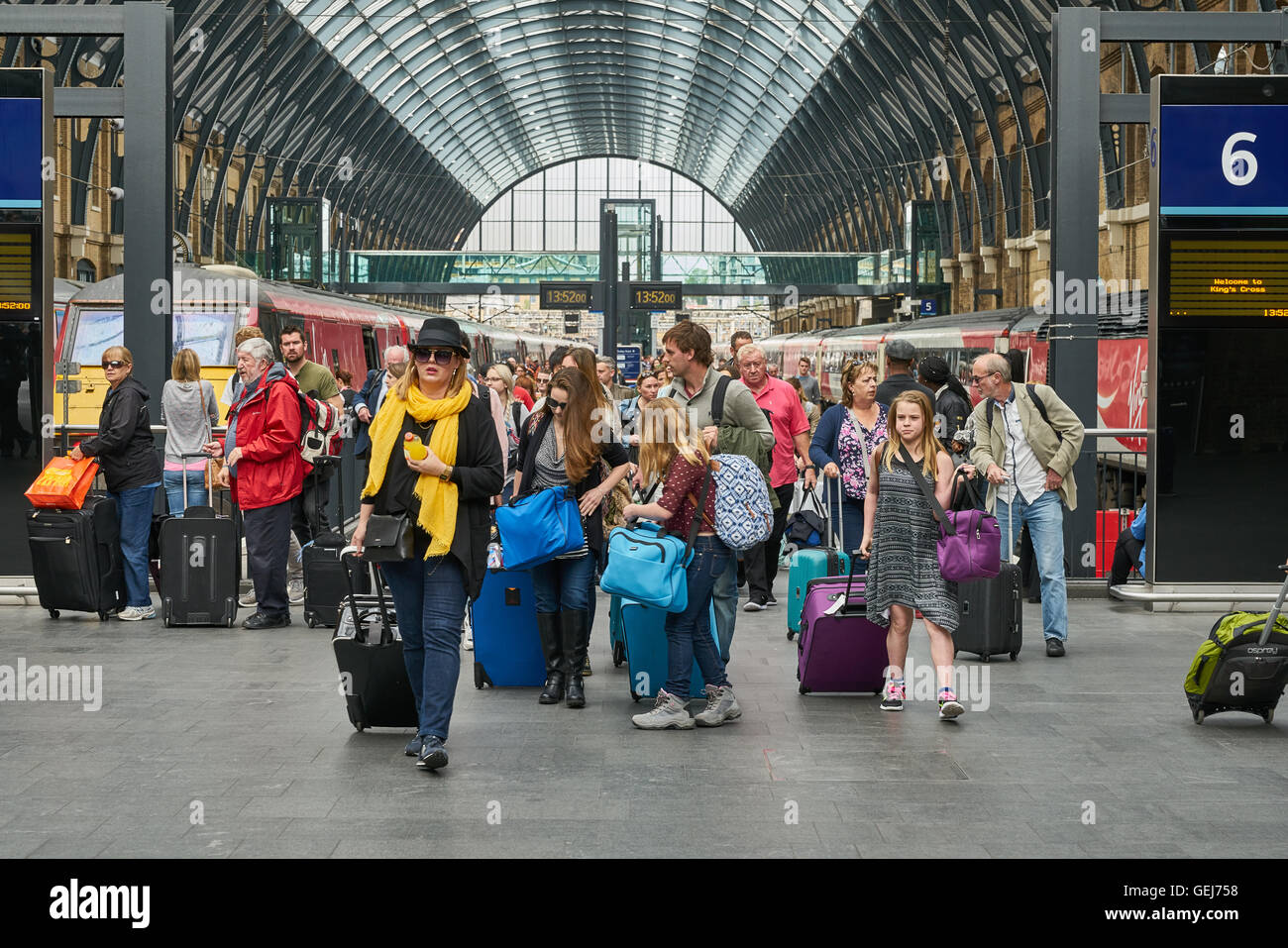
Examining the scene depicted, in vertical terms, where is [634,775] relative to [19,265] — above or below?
below

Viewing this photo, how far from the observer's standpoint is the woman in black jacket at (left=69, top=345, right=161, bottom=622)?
34.7 feet

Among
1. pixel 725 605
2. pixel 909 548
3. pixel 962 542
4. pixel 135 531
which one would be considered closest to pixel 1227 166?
pixel 962 542

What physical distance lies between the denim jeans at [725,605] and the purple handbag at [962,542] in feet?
3.09

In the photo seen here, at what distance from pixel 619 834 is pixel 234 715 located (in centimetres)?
276

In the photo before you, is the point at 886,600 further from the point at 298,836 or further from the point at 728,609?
the point at 298,836

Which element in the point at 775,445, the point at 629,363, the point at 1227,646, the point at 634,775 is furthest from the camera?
the point at 629,363

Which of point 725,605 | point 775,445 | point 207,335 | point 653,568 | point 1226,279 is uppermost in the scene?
point 207,335

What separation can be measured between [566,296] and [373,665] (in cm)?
4259

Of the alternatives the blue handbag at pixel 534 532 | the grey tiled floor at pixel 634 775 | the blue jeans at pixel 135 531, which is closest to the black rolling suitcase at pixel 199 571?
the blue jeans at pixel 135 531

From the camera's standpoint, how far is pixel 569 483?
26.0ft

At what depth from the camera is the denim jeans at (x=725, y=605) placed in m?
7.87

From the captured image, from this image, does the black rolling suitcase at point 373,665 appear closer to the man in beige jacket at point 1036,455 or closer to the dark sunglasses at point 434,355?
the dark sunglasses at point 434,355

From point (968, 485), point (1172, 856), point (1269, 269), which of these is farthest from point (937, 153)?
point (1172, 856)

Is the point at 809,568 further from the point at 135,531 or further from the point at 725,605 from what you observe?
the point at 135,531
